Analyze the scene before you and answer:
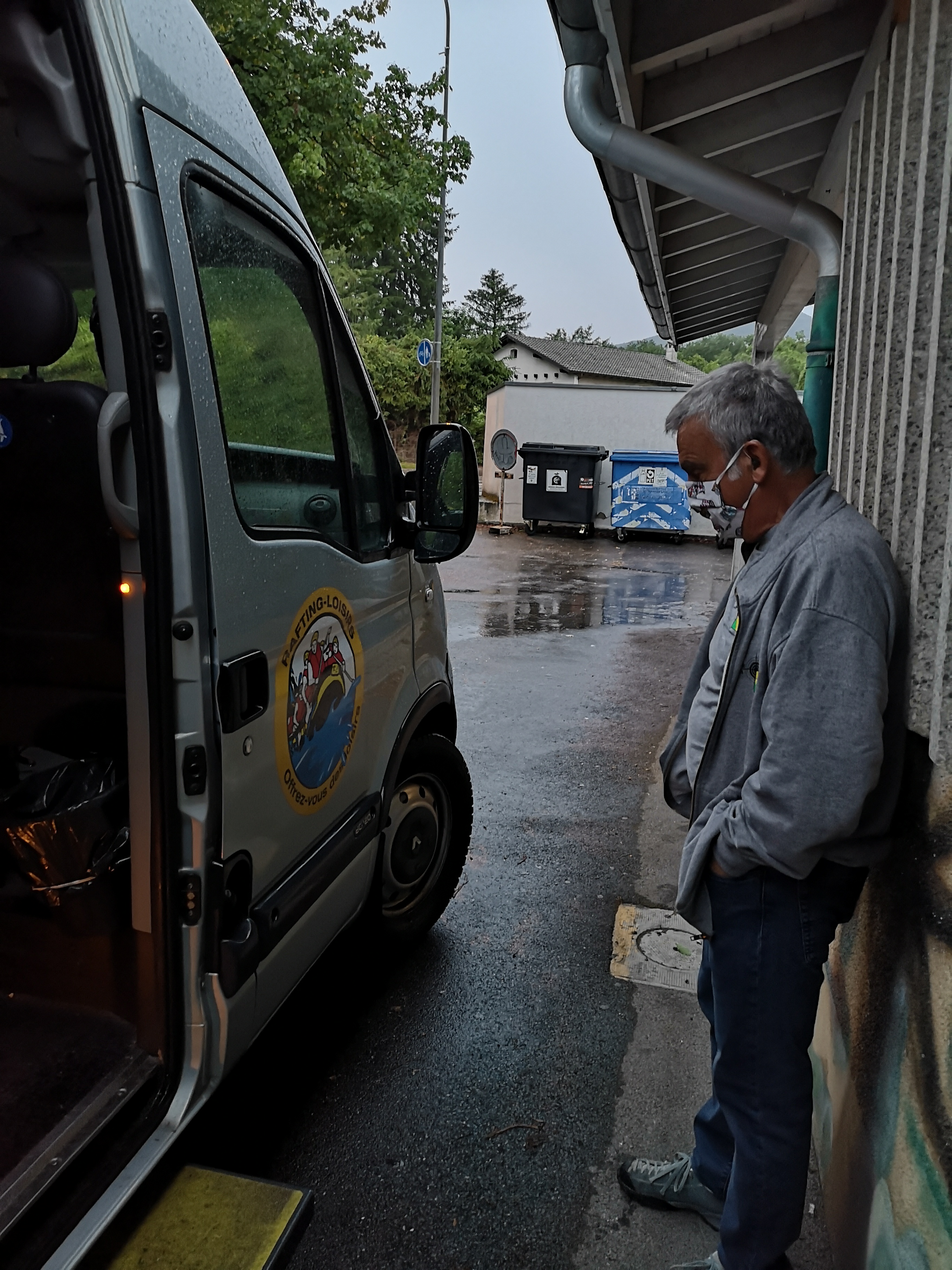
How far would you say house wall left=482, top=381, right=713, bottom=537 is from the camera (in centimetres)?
2552

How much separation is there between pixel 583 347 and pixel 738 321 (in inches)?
1519

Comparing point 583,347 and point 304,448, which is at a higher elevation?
point 583,347

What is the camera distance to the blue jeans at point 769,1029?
5.85 ft

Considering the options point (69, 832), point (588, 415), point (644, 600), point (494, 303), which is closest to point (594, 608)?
point (644, 600)

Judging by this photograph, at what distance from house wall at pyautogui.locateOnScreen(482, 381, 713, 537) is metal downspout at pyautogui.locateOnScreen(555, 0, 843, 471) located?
21.1m

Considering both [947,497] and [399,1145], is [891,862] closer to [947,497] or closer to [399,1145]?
[947,497]

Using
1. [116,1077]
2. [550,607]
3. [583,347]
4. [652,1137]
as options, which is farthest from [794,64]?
[583,347]

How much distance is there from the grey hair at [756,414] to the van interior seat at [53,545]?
1.40 m

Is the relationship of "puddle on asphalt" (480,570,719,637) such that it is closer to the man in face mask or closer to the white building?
the man in face mask

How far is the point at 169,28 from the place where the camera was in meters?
1.85

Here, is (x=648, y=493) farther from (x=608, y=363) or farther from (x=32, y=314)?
(x=608, y=363)

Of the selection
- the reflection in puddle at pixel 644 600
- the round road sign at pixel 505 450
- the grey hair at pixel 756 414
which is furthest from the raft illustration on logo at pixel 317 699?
the round road sign at pixel 505 450

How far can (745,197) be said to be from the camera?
393cm

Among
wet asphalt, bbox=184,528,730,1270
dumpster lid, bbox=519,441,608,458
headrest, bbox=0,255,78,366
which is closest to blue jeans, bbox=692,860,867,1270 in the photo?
wet asphalt, bbox=184,528,730,1270
